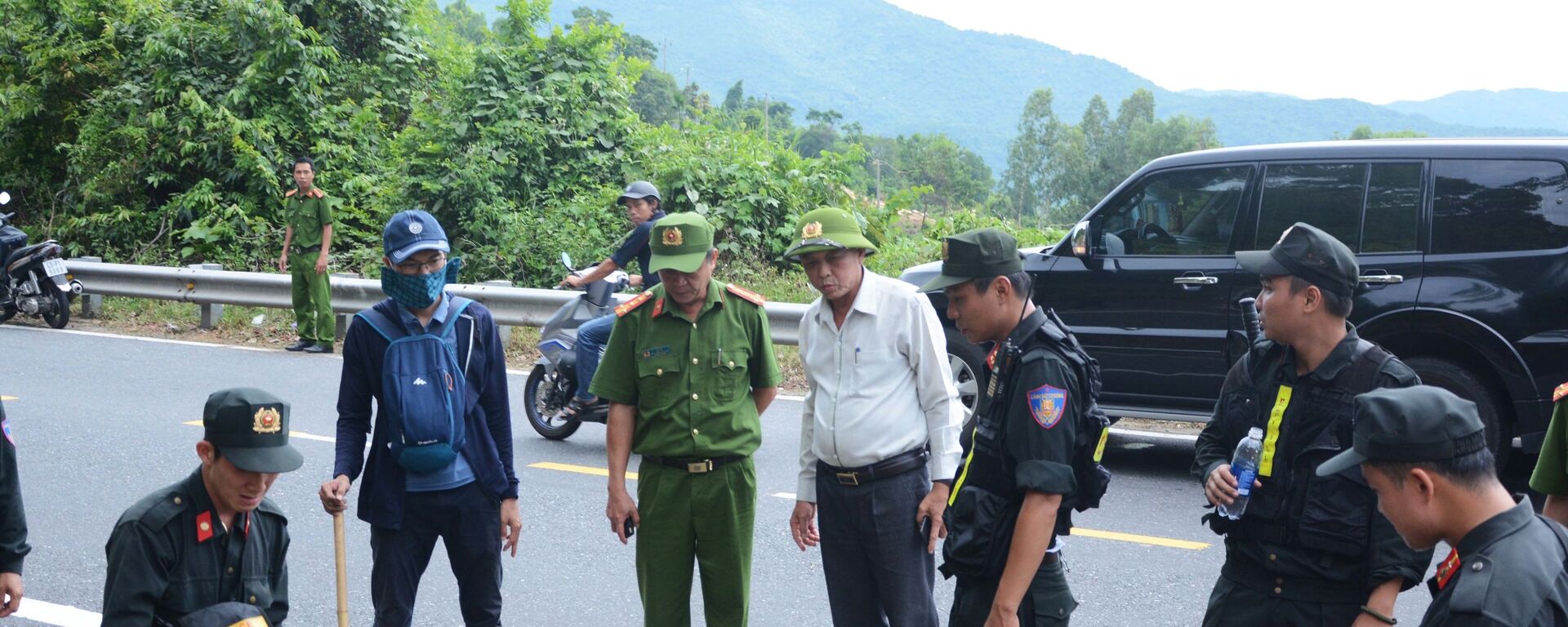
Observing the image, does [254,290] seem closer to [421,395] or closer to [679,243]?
[421,395]

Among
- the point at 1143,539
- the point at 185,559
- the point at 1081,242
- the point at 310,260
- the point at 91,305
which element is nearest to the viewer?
the point at 185,559

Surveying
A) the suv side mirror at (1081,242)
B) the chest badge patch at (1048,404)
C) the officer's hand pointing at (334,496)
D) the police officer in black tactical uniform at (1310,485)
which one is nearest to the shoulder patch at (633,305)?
the officer's hand pointing at (334,496)

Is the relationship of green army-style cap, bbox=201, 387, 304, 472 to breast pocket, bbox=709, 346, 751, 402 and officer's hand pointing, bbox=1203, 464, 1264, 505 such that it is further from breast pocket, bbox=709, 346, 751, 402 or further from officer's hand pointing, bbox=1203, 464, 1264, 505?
officer's hand pointing, bbox=1203, 464, 1264, 505

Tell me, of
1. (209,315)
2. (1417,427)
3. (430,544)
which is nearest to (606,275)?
(430,544)

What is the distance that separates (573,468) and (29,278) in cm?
914

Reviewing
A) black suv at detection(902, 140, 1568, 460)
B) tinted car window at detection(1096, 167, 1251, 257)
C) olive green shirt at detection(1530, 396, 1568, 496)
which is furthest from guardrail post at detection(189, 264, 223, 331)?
olive green shirt at detection(1530, 396, 1568, 496)

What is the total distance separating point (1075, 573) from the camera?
605 centimetres

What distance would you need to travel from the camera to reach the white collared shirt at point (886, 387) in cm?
411

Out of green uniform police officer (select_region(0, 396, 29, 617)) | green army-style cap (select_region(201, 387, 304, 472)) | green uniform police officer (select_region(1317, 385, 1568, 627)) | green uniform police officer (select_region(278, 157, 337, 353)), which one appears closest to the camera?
green uniform police officer (select_region(1317, 385, 1568, 627))

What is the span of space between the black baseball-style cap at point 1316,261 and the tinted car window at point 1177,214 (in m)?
4.55

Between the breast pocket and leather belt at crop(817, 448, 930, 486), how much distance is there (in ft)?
1.49

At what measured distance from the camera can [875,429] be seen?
4.09 meters

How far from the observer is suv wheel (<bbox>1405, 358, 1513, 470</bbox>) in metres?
6.98

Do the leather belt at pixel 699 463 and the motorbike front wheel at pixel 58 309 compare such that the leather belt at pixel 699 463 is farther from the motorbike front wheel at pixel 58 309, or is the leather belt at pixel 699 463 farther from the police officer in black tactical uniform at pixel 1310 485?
the motorbike front wheel at pixel 58 309
